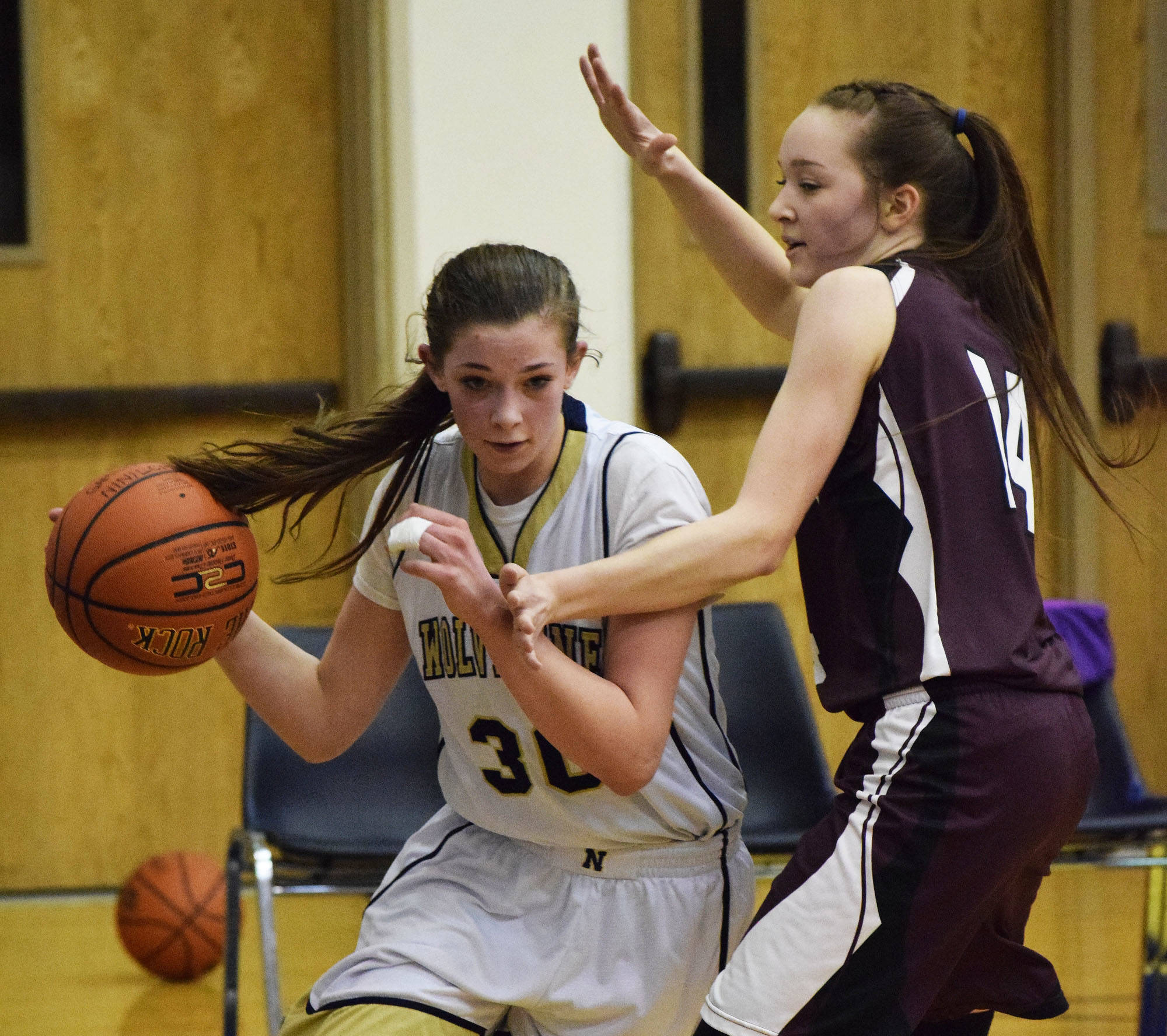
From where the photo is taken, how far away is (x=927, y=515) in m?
1.59

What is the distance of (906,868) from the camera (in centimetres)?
152

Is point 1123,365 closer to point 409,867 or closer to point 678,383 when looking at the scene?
point 678,383

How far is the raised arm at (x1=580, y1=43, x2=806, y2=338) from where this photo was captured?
2021 millimetres

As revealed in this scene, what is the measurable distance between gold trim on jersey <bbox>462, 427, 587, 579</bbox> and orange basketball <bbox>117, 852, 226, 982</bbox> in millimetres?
1820

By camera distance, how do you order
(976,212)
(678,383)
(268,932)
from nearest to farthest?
(976,212), (268,932), (678,383)

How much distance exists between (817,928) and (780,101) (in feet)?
10.5

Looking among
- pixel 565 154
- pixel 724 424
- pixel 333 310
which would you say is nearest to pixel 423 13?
pixel 565 154

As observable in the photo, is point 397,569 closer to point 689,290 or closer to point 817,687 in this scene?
point 817,687

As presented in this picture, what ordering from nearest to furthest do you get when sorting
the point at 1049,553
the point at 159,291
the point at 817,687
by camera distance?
the point at 817,687 < the point at 159,291 < the point at 1049,553

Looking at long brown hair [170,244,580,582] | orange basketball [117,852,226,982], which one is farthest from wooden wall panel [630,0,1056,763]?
long brown hair [170,244,580,582]

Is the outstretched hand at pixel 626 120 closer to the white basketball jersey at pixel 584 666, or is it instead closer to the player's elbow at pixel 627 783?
the white basketball jersey at pixel 584 666

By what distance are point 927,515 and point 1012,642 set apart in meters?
0.16

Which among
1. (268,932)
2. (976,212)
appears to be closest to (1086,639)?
(976,212)

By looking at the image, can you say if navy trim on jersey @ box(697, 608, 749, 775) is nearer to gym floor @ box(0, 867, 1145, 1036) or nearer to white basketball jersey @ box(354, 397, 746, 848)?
white basketball jersey @ box(354, 397, 746, 848)
